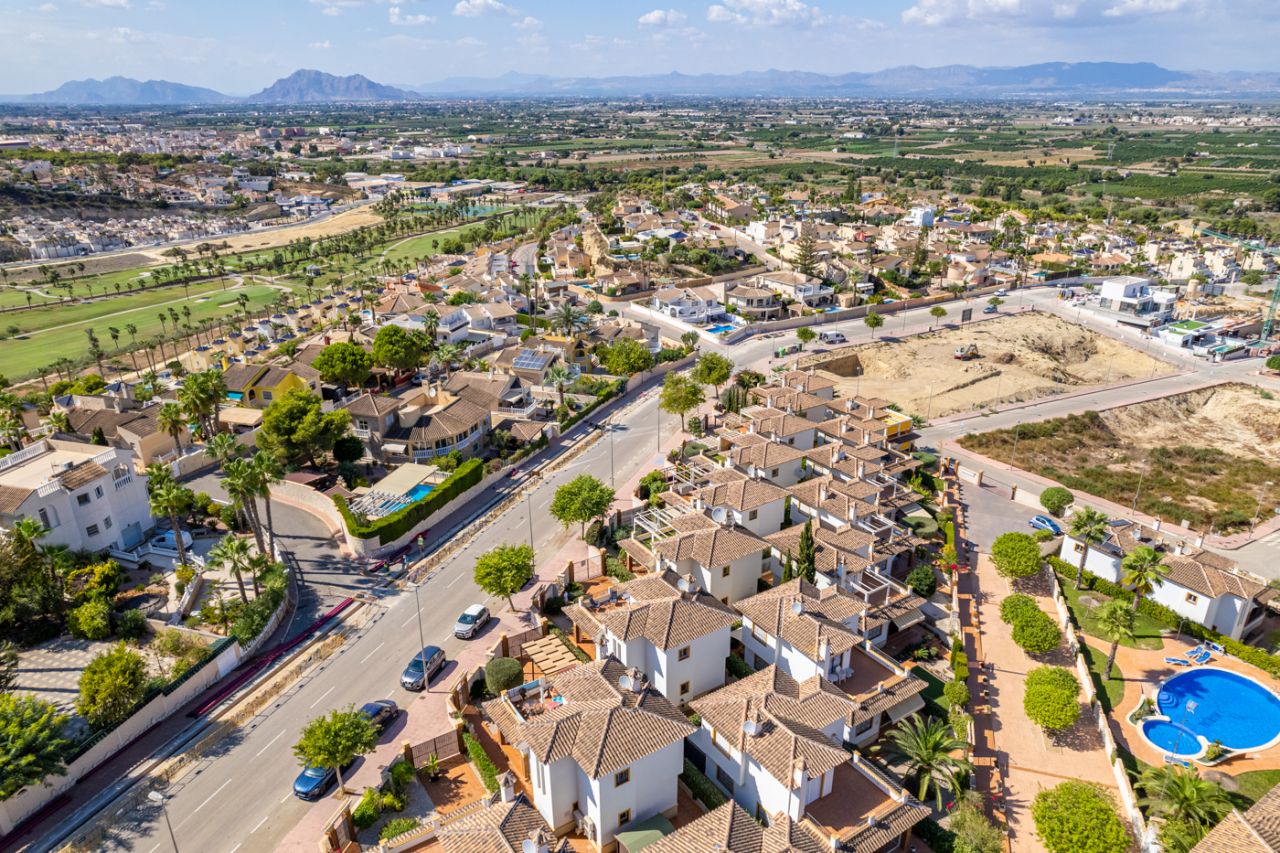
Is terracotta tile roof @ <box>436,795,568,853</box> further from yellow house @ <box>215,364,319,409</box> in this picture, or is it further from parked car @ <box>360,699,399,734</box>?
yellow house @ <box>215,364,319,409</box>

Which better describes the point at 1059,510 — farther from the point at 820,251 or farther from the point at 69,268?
the point at 69,268

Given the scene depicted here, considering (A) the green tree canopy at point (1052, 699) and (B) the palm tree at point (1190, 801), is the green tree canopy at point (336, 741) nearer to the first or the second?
(A) the green tree canopy at point (1052, 699)

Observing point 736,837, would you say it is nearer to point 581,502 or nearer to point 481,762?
point 481,762

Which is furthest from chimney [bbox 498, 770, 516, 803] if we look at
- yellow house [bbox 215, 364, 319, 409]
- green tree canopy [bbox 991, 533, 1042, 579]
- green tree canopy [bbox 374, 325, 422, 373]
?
green tree canopy [bbox 374, 325, 422, 373]

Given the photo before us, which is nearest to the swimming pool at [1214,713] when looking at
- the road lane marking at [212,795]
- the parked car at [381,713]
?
the parked car at [381,713]

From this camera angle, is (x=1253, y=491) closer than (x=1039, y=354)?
Yes

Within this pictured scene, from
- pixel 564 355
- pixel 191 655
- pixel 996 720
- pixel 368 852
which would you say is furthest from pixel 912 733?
pixel 564 355
